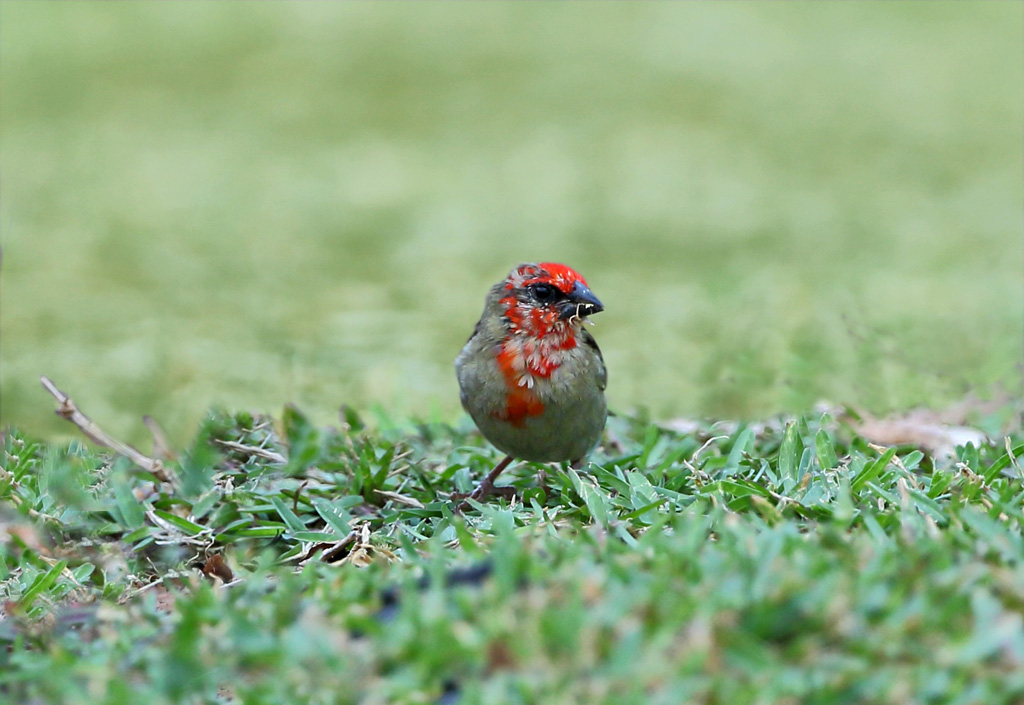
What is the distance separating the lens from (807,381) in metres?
5.89

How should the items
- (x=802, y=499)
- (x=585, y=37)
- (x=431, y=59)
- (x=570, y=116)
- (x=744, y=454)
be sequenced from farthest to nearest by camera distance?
(x=585, y=37), (x=431, y=59), (x=570, y=116), (x=744, y=454), (x=802, y=499)

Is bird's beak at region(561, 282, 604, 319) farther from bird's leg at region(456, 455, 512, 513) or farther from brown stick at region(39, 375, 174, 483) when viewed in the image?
brown stick at region(39, 375, 174, 483)

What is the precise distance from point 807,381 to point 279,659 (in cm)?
399

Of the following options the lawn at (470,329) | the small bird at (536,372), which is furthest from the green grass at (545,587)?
the small bird at (536,372)

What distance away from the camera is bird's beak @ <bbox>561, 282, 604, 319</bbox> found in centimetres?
415

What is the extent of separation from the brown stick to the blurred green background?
118 centimetres

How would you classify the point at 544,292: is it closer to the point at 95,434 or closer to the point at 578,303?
the point at 578,303

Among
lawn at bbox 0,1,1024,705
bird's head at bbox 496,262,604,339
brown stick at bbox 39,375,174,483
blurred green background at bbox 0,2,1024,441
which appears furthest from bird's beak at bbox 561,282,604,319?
blurred green background at bbox 0,2,1024,441

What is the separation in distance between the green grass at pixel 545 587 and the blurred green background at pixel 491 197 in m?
1.57

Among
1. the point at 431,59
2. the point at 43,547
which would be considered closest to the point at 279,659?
the point at 43,547

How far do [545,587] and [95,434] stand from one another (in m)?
2.04

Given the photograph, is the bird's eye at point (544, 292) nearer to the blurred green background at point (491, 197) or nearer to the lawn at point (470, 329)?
the lawn at point (470, 329)

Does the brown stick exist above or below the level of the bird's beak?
below

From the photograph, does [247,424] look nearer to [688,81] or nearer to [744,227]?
[744,227]
